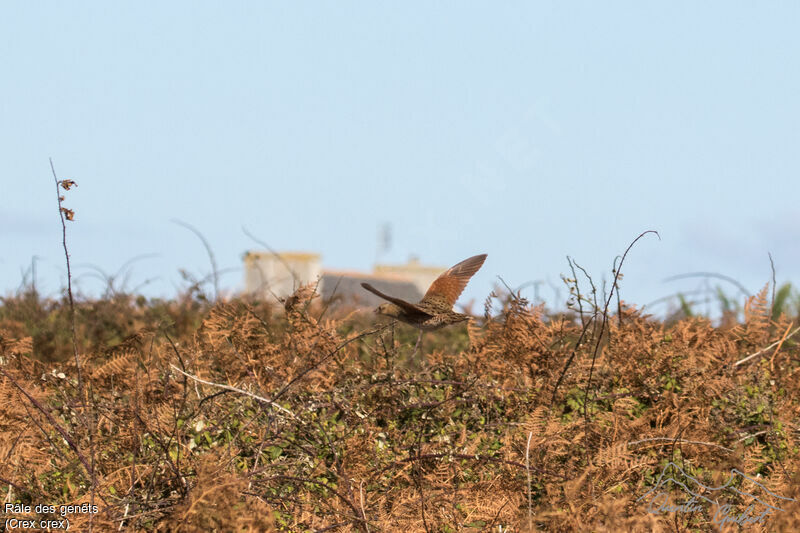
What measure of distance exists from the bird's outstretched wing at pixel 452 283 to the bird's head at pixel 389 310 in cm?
20

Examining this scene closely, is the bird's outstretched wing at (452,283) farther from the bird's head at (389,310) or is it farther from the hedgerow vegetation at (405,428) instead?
the hedgerow vegetation at (405,428)

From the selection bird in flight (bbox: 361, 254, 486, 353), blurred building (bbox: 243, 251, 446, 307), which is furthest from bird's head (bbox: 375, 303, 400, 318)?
blurred building (bbox: 243, 251, 446, 307)

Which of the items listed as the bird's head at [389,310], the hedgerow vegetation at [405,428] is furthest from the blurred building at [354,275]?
the bird's head at [389,310]

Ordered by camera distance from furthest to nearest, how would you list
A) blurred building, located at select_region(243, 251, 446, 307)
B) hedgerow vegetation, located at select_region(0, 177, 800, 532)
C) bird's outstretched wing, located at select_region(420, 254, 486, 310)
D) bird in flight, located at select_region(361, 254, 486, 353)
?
blurred building, located at select_region(243, 251, 446, 307)
bird's outstretched wing, located at select_region(420, 254, 486, 310)
bird in flight, located at select_region(361, 254, 486, 353)
hedgerow vegetation, located at select_region(0, 177, 800, 532)

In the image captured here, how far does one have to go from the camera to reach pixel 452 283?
4.84 metres

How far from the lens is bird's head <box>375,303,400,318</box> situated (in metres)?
4.41

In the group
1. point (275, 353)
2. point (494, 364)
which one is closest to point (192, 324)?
point (275, 353)

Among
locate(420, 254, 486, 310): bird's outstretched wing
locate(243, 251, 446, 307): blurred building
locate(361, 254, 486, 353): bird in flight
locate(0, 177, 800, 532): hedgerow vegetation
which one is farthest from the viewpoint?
locate(243, 251, 446, 307): blurred building

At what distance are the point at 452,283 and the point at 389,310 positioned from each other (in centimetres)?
55

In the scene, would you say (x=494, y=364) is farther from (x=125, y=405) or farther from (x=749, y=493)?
(x=125, y=405)

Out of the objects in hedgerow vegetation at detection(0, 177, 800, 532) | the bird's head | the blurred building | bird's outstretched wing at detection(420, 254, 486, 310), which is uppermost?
the blurred building

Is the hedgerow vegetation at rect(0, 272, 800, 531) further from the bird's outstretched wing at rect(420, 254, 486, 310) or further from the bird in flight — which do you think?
the bird's outstretched wing at rect(420, 254, 486, 310)

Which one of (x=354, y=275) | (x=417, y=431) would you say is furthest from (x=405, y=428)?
(x=354, y=275)

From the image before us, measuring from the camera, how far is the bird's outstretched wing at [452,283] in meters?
4.70
